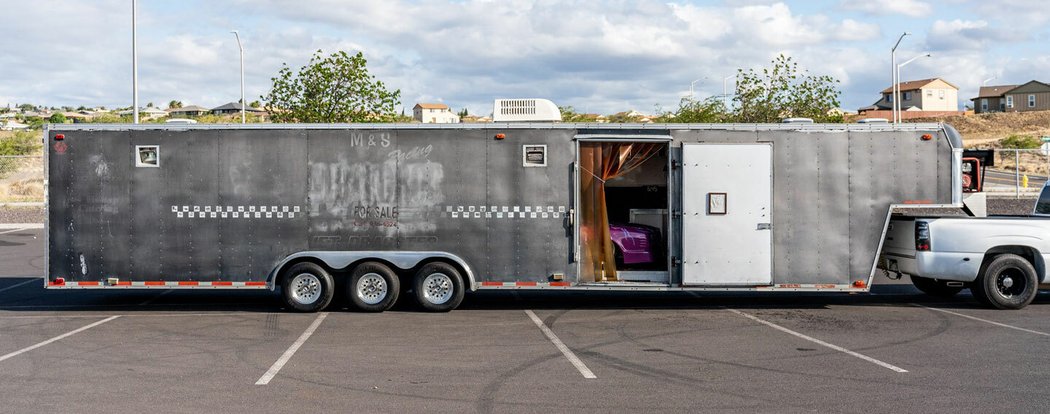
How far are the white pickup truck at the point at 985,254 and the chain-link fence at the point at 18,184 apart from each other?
36570mm

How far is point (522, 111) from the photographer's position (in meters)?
12.9

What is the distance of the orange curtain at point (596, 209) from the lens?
1278cm

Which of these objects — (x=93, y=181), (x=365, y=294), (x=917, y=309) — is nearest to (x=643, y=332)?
(x=365, y=294)

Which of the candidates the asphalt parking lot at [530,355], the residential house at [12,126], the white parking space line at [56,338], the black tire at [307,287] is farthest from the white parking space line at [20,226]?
the residential house at [12,126]

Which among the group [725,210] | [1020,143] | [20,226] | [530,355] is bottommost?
[530,355]

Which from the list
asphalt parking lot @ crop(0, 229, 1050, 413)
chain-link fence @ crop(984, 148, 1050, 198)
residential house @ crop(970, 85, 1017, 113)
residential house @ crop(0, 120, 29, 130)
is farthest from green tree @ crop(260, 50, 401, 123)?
residential house @ crop(970, 85, 1017, 113)

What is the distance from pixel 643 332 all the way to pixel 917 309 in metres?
4.90

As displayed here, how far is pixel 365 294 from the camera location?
12789 millimetres

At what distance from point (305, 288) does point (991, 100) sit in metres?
116

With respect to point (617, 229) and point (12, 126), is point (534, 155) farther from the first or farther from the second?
point (12, 126)

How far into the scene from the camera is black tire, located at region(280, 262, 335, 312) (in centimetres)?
1267

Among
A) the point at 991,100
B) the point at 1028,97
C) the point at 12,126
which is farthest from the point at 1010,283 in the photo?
the point at 12,126

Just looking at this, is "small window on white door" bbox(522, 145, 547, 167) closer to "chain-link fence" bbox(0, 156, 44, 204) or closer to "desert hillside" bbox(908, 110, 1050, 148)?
"chain-link fence" bbox(0, 156, 44, 204)

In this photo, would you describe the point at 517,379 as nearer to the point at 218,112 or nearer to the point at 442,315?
the point at 442,315
